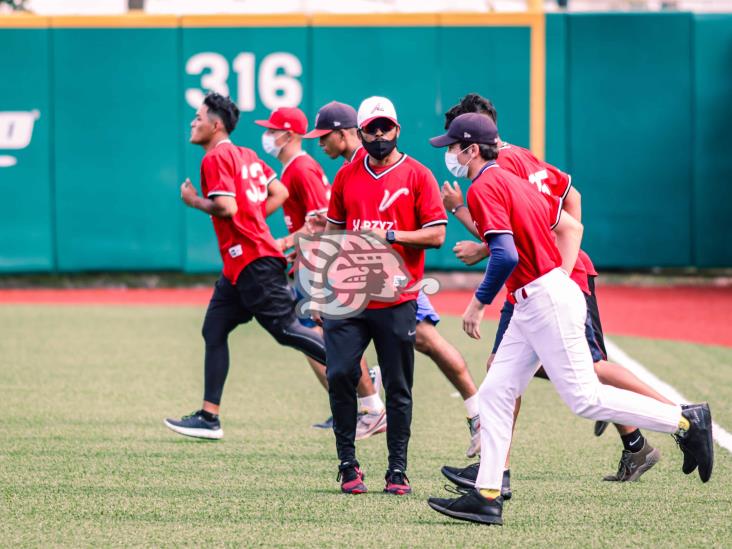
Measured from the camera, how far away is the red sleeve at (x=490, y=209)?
5.47 metres

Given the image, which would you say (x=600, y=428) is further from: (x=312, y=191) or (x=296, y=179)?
(x=296, y=179)

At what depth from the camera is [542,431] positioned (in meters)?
7.89

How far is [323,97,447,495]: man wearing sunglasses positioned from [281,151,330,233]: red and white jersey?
79.8 inches

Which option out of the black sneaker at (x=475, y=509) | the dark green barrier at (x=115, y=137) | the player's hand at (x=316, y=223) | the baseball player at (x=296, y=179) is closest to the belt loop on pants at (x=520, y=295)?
the black sneaker at (x=475, y=509)

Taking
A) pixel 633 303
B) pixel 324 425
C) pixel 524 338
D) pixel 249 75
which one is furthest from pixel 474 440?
pixel 249 75

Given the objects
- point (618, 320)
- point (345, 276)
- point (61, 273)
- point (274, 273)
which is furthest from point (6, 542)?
point (61, 273)

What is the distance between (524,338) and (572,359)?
11.1 inches

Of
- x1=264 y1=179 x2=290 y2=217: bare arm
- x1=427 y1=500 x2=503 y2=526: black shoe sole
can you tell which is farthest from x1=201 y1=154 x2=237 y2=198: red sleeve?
x1=427 y1=500 x2=503 y2=526: black shoe sole

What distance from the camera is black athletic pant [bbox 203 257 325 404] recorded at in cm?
771

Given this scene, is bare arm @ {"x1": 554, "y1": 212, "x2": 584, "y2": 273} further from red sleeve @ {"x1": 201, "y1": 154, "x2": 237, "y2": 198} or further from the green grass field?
red sleeve @ {"x1": 201, "y1": 154, "x2": 237, "y2": 198}

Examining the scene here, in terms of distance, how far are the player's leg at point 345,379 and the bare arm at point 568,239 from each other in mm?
1073

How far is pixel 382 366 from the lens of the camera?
20.6ft

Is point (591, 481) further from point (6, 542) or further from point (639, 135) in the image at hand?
point (639, 135)

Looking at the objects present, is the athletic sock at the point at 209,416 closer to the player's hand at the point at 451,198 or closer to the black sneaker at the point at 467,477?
the black sneaker at the point at 467,477
